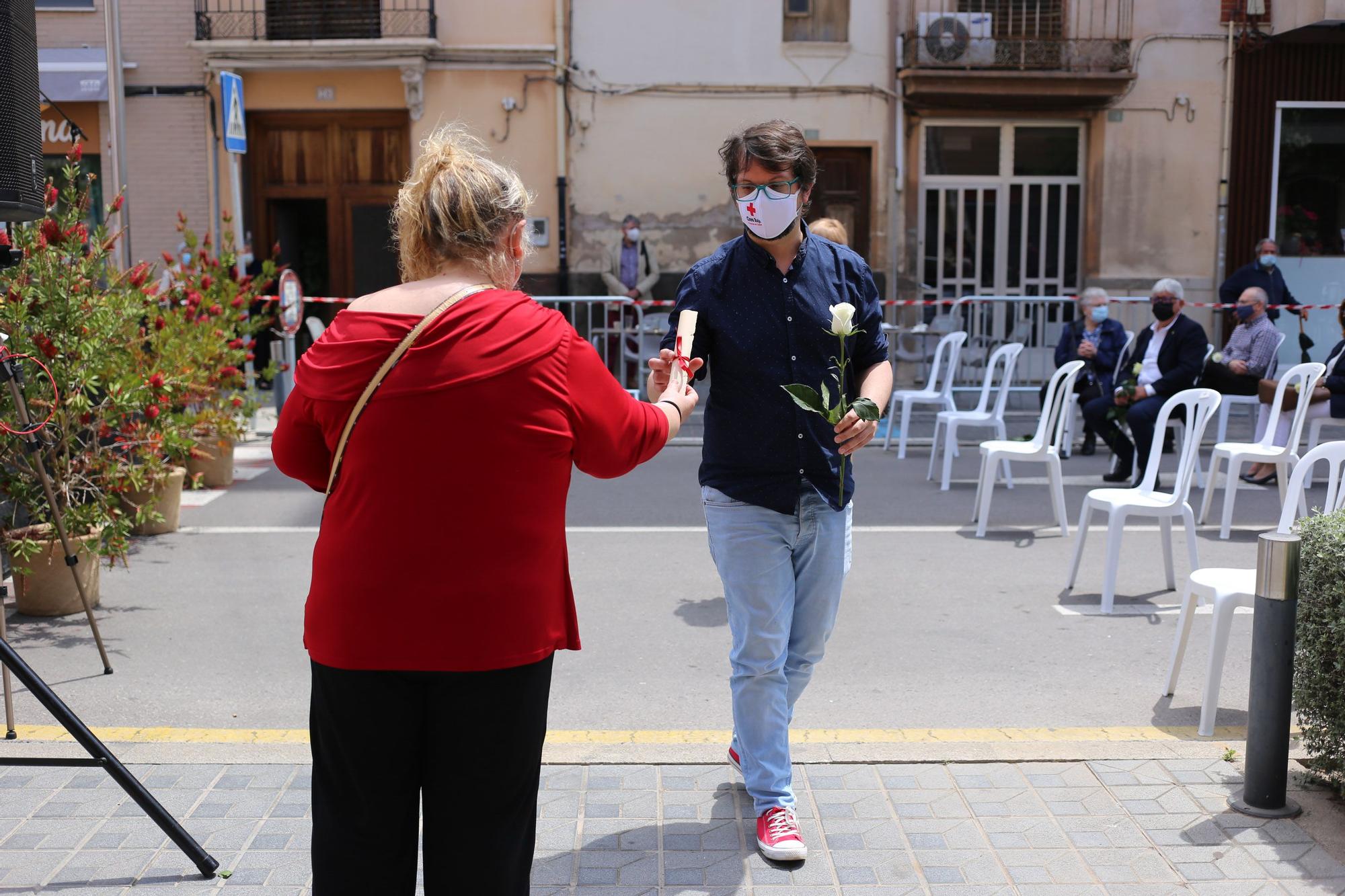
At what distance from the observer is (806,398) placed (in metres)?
3.46

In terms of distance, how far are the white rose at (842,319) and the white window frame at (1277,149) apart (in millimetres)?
17074

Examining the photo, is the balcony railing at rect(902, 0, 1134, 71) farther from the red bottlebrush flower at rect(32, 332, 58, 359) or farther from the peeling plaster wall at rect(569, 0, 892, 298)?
the red bottlebrush flower at rect(32, 332, 58, 359)

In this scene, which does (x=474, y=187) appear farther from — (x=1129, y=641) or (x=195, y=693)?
(x=1129, y=641)

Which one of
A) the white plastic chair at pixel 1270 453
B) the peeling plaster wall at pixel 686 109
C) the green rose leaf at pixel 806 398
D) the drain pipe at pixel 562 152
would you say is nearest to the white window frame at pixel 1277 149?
the peeling plaster wall at pixel 686 109

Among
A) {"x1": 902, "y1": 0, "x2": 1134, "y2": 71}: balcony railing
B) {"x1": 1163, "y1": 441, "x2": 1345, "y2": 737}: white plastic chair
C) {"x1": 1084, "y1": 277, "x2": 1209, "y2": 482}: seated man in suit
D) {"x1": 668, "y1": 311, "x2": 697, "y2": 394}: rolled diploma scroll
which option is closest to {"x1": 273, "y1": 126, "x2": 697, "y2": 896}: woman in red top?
{"x1": 668, "y1": 311, "x2": 697, "y2": 394}: rolled diploma scroll

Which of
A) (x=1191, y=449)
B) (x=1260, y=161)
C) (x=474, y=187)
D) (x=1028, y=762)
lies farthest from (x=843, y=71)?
(x=474, y=187)

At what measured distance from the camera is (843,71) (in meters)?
18.0

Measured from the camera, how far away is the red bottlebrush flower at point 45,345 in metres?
5.25

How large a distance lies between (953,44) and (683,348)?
15.6 metres

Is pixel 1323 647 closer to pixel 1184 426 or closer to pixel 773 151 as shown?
pixel 773 151

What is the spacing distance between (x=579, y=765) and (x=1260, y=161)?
56.5ft

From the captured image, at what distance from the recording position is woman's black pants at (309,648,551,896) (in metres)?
2.47

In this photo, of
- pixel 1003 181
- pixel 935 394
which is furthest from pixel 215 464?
pixel 1003 181

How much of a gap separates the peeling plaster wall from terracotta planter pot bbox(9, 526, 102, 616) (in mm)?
12573
